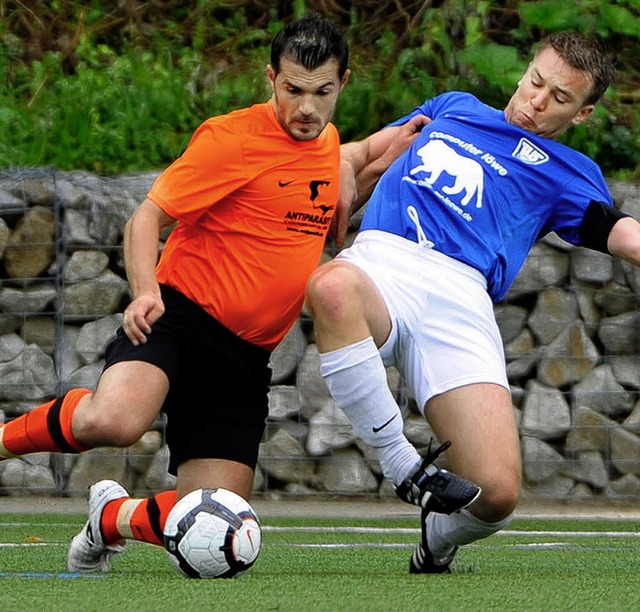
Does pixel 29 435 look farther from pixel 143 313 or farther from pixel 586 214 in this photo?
pixel 586 214

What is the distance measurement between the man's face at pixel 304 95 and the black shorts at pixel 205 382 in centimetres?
66

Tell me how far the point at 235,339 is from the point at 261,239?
328 mm

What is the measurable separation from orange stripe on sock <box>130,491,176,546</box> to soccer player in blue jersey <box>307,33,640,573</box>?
2.16 feet

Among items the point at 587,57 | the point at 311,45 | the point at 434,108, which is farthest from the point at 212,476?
the point at 587,57

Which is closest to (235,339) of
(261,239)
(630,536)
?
(261,239)

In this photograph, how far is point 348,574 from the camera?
192 inches

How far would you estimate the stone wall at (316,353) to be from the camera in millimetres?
8773

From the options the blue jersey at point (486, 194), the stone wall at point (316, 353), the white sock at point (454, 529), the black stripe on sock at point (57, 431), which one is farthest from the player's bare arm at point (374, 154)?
the stone wall at point (316, 353)

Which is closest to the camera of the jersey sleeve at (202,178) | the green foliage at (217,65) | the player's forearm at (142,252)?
the player's forearm at (142,252)

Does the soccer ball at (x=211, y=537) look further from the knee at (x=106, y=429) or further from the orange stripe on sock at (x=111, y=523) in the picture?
the orange stripe on sock at (x=111, y=523)

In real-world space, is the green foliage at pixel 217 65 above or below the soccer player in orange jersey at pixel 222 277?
below

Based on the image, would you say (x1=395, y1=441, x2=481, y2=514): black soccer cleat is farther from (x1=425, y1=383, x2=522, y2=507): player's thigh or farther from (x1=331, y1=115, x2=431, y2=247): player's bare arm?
(x1=331, y1=115, x2=431, y2=247): player's bare arm

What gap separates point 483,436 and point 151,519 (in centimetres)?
108

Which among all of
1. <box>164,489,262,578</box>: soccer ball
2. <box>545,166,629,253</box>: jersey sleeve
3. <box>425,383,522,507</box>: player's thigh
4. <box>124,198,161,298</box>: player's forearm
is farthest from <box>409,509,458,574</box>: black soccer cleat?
<box>124,198,161,298</box>: player's forearm
